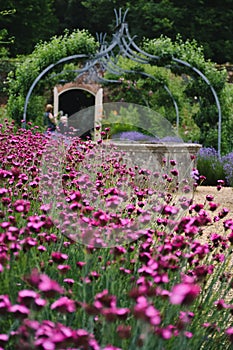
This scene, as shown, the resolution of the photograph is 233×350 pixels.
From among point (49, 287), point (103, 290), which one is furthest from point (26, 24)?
point (49, 287)

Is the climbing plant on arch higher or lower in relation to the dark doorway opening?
higher

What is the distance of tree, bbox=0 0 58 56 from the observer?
2152 centimetres

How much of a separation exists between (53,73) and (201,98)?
109 inches

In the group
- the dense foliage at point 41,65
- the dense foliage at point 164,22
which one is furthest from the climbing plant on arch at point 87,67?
the dense foliage at point 164,22

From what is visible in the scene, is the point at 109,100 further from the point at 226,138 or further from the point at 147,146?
the point at 147,146

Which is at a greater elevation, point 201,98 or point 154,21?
point 154,21

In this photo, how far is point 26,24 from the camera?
2145cm

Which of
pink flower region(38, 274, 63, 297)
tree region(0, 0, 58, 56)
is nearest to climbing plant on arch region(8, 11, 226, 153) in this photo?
pink flower region(38, 274, 63, 297)

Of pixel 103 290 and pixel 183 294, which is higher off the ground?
pixel 183 294

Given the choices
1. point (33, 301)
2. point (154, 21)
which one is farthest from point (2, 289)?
point (154, 21)

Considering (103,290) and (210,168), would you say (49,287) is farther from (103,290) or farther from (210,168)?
(210,168)

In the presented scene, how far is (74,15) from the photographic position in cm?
2511

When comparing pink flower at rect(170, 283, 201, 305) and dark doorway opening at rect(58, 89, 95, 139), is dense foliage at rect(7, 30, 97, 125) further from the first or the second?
pink flower at rect(170, 283, 201, 305)

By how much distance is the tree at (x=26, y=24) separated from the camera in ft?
70.6
